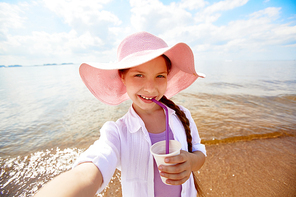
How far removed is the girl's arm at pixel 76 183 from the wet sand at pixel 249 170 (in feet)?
5.59

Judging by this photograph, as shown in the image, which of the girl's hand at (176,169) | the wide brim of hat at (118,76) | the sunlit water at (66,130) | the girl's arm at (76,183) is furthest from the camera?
Answer: the sunlit water at (66,130)

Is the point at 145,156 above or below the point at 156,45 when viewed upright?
below

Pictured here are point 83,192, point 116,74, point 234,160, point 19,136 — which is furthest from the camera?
point 19,136

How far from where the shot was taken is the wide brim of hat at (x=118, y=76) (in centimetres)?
107

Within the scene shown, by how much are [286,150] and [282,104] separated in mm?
4380

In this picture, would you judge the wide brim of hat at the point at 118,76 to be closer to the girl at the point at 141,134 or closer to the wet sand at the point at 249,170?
the girl at the point at 141,134

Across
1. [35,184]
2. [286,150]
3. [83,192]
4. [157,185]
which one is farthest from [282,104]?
[35,184]

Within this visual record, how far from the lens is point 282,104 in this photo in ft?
20.2

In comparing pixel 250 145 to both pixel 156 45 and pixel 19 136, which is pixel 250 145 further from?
pixel 19 136

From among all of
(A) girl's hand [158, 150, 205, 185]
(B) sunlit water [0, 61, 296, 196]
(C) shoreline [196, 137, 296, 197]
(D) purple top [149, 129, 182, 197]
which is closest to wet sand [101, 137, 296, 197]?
(C) shoreline [196, 137, 296, 197]

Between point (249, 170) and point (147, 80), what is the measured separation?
2687mm

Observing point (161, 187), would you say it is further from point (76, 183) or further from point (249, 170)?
point (249, 170)

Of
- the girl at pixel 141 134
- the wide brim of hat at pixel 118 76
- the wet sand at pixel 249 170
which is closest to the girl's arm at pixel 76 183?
the girl at pixel 141 134

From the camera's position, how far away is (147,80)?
1.15m
